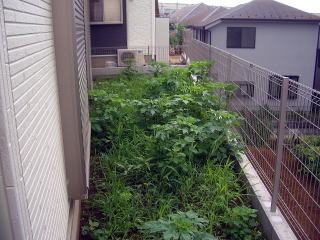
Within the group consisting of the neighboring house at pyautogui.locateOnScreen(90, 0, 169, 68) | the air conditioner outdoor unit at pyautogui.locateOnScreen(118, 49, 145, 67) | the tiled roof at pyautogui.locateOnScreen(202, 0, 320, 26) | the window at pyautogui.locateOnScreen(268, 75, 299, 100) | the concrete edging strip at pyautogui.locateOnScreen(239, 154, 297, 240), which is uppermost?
the tiled roof at pyautogui.locateOnScreen(202, 0, 320, 26)

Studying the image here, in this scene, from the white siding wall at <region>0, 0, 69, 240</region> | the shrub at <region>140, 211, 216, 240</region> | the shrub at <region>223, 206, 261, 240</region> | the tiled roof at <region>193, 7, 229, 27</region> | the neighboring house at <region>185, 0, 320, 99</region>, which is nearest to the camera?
the white siding wall at <region>0, 0, 69, 240</region>

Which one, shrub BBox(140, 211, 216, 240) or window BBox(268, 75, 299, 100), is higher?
window BBox(268, 75, 299, 100)

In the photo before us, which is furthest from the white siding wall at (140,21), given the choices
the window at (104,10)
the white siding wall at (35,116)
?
the white siding wall at (35,116)

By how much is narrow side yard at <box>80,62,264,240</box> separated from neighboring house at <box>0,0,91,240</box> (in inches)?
15.5

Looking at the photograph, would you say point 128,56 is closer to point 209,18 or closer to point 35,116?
point 35,116

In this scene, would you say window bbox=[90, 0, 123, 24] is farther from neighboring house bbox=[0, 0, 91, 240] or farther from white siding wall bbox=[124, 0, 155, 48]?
neighboring house bbox=[0, 0, 91, 240]

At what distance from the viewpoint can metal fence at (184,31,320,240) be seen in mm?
2344

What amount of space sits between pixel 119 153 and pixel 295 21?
1606 centimetres

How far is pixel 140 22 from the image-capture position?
1240 cm

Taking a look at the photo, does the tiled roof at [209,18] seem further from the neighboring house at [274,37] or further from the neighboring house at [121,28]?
the neighboring house at [121,28]

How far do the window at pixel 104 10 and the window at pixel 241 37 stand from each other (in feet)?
25.1

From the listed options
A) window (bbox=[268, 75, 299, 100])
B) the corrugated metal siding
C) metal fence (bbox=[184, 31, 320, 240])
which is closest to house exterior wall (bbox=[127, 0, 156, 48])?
the corrugated metal siding

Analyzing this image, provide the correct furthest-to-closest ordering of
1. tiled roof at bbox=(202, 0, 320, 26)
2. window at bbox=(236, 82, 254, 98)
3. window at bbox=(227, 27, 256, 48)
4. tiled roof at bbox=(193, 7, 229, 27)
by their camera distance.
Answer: tiled roof at bbox=(193, 7, 229, 27) < window at bbox=(227, 27, 256, 48) < tiled roof at bbox=(202, 0, 320, 26) < window at bbox=(236, 82, 254, 98)

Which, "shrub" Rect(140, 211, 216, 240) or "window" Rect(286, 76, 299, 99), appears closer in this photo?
"shrub" Rect(140, 211, 216, 240)
